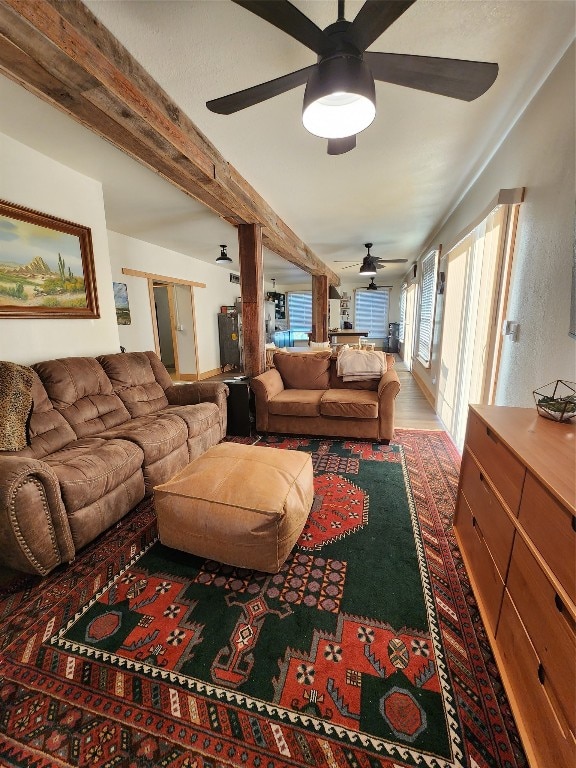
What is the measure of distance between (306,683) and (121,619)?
2.70 feet

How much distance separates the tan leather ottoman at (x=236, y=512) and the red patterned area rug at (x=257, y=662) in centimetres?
15

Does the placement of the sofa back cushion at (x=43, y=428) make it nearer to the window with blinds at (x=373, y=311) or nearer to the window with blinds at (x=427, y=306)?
the window with blinds at (x=427, y=306)

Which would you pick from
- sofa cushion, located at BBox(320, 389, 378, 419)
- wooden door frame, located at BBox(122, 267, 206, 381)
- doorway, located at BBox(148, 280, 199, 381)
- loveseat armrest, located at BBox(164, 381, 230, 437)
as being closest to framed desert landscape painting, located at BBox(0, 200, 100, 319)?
loveseat armrest, located at BBox(164, 381, 230, 437)

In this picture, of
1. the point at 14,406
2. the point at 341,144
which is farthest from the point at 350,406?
the point at 14,406

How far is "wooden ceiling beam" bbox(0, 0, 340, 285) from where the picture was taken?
1.14 meters

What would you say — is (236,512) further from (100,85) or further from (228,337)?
(228,337)

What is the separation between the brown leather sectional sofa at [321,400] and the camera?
3059mm

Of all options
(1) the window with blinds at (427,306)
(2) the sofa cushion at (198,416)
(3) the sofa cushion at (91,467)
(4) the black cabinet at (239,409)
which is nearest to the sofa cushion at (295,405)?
(4) the black cabinet at (239,409)

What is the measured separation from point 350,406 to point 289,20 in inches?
102

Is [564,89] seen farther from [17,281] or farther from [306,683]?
[17,281]

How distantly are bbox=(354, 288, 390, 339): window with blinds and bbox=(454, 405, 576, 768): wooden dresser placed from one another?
9.28 metres

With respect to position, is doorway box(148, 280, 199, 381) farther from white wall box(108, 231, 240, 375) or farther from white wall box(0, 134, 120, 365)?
white wall box(0, 134, 120, 365)

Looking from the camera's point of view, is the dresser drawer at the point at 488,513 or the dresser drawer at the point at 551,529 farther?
the dresser drawer at the point at 488,513

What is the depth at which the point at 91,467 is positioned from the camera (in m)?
1.75
